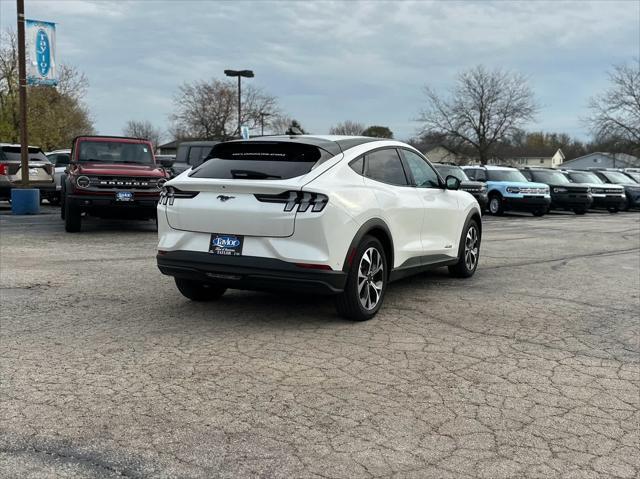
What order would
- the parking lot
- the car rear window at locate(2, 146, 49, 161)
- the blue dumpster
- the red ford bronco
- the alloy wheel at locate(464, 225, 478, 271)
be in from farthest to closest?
the car rear window at locate(2, 146, 49, 161) < the blue dumpster < the red ford bronco < the alloy wheel at locate(464, 225, 478, 271) < the parking lot

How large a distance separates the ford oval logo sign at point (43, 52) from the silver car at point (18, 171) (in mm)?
2513

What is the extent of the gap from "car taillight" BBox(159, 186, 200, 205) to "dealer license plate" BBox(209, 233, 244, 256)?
0.46 metres

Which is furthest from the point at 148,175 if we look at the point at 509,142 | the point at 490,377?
the point at 509,142

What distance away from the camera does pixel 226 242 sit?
532 cm

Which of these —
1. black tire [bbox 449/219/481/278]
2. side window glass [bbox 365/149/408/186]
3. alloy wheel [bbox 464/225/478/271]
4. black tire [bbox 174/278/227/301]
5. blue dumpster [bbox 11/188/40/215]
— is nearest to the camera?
side window glass [bbox 365/149/408/186]

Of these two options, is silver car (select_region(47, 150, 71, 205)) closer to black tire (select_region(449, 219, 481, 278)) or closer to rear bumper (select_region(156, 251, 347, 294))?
black tire (select_region(449, 219, 481, 278))

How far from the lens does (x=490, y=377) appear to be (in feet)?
14.0

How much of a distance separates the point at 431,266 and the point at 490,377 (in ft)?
9.27

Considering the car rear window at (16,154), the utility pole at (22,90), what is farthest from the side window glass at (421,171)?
the car rear window at (16,154)

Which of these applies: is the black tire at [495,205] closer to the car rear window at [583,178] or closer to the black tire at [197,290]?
the car rear window at [583,178]

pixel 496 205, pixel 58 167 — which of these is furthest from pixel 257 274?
pixel 496 205

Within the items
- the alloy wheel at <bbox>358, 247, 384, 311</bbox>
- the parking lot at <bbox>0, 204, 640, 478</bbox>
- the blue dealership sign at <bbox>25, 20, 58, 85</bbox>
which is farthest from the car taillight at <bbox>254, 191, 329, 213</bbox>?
the blue dealership sign at <bbox>25, 20, 58, 85</bbox>

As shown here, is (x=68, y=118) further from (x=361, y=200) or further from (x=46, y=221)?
(x=361, y=200)

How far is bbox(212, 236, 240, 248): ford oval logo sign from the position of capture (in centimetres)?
529
